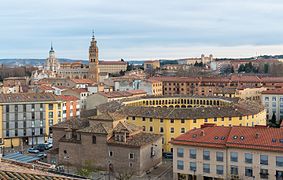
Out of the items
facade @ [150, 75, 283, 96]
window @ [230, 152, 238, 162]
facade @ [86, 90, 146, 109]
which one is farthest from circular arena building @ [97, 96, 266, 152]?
facade @ [150, 75, 283, 96]

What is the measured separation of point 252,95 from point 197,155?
53717 millimetres

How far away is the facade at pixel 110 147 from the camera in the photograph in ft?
124

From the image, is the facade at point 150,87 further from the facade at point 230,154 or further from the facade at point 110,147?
the facade at point 230,154

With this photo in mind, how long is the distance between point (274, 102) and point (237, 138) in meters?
43.0

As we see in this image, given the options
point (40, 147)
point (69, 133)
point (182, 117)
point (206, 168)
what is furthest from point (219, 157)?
point (40, 147)

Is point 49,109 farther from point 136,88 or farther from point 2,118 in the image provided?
point 136,88

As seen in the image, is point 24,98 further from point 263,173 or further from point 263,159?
point 263,173

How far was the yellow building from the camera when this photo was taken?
52781mm

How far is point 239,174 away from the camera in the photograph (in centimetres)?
3269

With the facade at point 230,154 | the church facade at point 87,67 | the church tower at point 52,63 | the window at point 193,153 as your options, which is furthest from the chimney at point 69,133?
the church tower at point 52,63

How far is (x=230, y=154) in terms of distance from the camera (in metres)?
33.2

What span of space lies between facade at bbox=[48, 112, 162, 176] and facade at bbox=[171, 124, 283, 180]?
411cm

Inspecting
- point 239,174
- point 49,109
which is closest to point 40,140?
point 49,109

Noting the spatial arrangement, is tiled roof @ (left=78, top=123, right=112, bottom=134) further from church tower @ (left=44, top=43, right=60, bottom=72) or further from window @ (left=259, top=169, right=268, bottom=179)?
church tower @ (left=44, top=43, right=60, bottom=72)
